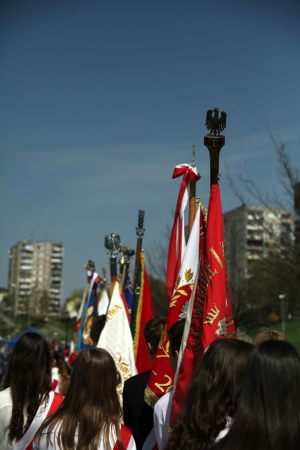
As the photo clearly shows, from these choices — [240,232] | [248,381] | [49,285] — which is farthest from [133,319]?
[49,285]

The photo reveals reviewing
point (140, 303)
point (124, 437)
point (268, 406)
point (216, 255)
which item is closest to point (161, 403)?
point (124, 437)

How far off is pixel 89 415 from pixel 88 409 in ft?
0.11

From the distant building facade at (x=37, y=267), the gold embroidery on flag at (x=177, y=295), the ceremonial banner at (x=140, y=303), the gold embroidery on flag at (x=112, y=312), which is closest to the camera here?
the gold embroidery on flag at (x=177, y=295)

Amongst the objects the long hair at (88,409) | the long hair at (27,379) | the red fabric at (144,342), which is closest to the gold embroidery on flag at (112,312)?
the red fabric at (144,342)

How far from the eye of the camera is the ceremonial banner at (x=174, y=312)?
16.2 ft

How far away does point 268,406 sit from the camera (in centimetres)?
233

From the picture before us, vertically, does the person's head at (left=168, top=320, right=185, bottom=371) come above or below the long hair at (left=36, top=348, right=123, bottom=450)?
above

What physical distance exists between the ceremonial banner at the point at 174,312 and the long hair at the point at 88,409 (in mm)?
1031

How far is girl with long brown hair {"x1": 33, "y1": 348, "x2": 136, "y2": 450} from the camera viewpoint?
373cm

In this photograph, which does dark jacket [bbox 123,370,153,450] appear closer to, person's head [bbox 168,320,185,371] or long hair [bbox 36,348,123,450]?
person's head [bbox 168,320,185,371]

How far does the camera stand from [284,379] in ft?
7.80

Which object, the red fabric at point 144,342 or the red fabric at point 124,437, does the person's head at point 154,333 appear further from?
the red fabric at point 144,342

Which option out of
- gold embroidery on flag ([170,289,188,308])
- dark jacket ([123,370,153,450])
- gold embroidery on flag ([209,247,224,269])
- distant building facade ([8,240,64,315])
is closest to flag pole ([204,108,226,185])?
gold embroidery on flag ([209,247,224,269])

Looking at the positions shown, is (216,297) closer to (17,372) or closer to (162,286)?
(17,372)
